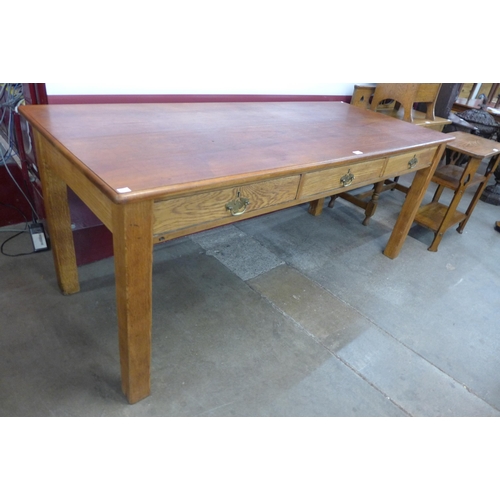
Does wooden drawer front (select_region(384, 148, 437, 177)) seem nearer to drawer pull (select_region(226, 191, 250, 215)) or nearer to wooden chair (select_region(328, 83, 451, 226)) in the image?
wooden chair (select_region(328, 83, 451, 226))

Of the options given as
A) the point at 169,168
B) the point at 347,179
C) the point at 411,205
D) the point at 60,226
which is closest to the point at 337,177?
the point at 347,179

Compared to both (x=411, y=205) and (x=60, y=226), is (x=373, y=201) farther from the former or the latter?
(x=60, y=226)

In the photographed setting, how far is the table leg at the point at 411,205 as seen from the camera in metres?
2.25

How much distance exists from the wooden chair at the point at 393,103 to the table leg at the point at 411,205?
0.42 meters

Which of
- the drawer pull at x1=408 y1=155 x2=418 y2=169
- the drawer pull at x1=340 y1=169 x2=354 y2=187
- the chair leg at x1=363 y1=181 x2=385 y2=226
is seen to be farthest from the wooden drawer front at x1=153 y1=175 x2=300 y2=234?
the chair leg at x1=363 y1=181 x2=385 y2=226

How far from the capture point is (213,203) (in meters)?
1.16

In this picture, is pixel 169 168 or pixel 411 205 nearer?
pixel 169 168

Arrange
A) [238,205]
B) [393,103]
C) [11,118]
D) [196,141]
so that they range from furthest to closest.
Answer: [393,103]
[11,118]
[196,141]
[238,205]

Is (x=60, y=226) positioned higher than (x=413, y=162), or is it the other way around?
(x=413, y=162)

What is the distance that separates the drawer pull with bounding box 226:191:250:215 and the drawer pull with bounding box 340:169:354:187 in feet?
1.79

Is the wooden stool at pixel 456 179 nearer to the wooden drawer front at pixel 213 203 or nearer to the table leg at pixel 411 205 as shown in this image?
the table leg at pixel 411 205

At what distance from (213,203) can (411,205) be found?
166cm

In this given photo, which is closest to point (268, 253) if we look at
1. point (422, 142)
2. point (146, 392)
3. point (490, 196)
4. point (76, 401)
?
point (422, 142)

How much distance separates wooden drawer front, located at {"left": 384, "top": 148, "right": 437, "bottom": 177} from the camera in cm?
188
